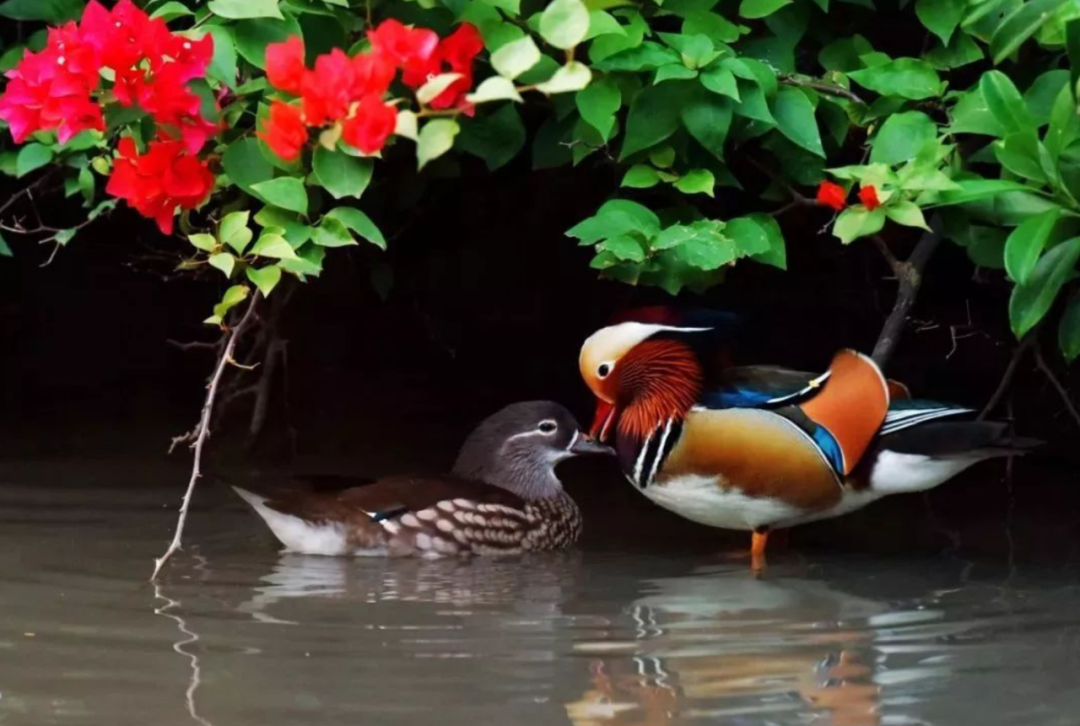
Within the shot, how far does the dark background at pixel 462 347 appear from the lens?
14.0ft

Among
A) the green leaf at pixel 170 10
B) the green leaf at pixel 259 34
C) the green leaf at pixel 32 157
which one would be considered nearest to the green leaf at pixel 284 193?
the green leaf at pixel 259 34

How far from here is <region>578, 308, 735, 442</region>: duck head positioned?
353 cm

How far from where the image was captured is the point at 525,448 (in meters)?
4.29

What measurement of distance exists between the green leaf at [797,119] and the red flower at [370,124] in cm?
116

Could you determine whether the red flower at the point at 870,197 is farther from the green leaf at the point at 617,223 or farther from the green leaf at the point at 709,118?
the green leaf at the point at 617,223

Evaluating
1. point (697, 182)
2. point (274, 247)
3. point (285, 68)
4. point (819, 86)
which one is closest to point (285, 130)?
point (285, 68)

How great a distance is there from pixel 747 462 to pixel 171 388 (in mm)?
2881

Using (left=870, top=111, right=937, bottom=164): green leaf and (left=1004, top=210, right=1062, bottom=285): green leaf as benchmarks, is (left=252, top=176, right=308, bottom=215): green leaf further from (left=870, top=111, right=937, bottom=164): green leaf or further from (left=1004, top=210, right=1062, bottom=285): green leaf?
(left=1004, top=210, right=1062, bottom=285): green leaf

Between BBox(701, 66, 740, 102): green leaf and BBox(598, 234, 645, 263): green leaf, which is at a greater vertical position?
BBox(701, 66, 740, 102): green leaf

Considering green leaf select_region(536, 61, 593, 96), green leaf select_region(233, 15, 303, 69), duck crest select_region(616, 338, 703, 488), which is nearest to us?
green leaf select_region(536, 61, 593, 96)

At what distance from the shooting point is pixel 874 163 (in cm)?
300

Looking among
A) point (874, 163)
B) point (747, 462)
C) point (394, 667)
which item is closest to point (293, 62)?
point (394, 667)

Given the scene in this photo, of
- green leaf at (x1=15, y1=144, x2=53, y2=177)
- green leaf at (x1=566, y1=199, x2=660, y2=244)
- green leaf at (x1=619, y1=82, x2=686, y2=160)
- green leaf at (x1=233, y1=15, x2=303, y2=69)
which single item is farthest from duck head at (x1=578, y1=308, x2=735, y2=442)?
green leaf at (x1=15, y1=144, x2=53, y2=177)

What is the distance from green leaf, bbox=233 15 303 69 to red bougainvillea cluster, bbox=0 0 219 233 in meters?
0.12
